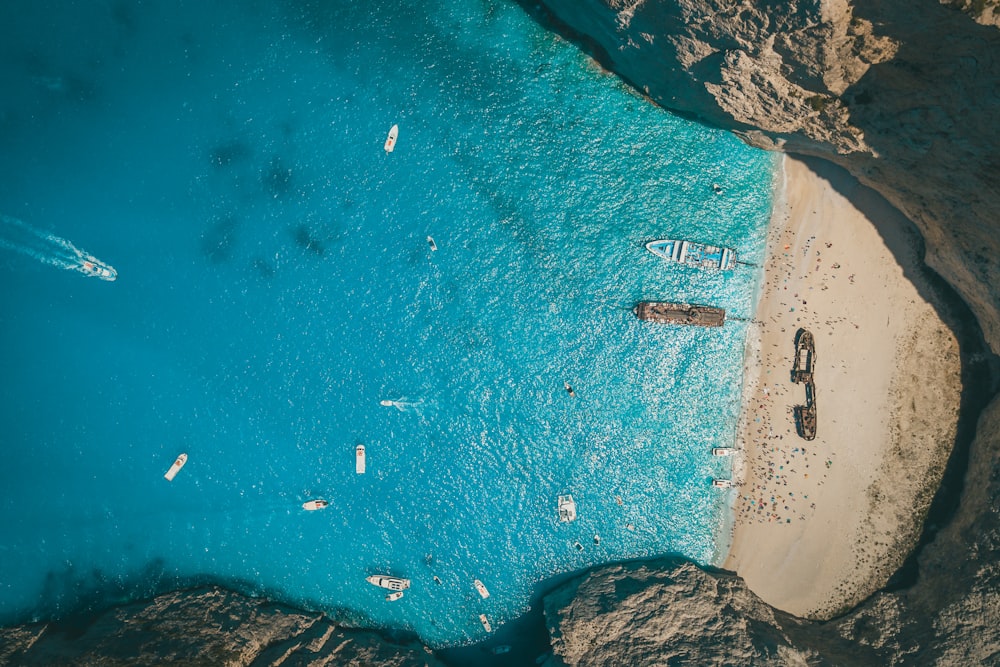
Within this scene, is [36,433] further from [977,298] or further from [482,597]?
[977,298]

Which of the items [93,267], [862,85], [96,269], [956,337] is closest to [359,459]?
[96,269]

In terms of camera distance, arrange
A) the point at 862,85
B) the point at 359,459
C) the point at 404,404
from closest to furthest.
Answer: the point at 862,85 → the point at 404,404 → the point at 359,459

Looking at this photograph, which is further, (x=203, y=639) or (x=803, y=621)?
(x=803, y=621)

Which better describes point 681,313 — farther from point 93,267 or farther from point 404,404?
point 93,267

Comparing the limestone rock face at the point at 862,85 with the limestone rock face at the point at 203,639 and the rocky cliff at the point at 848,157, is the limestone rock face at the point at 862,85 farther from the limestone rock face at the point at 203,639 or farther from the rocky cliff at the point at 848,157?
the limestone rock face at the point at 203,639

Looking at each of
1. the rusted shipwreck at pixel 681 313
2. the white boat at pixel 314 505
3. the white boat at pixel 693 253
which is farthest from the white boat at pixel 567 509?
the white boat at pixel 693 253

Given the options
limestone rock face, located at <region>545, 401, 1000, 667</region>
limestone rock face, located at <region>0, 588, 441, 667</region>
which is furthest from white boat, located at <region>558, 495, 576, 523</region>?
limestone rock face, located at <region>0, 588, 441, 667</region>

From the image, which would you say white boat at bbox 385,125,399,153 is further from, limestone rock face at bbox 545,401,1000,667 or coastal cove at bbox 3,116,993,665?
limestone rock face at bbox 545,401,1000,667

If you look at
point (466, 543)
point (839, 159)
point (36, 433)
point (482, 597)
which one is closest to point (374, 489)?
point (466, 543)
